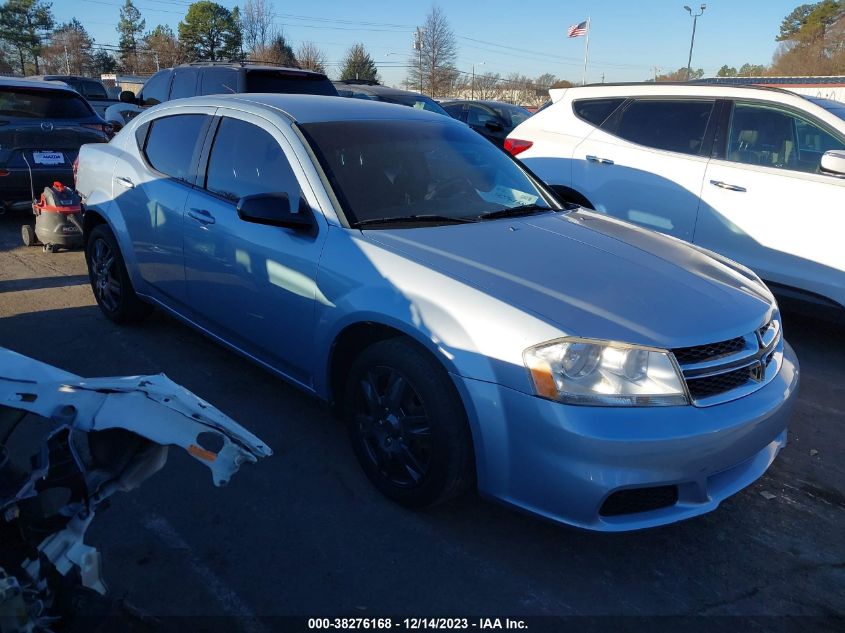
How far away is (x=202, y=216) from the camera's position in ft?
12.3

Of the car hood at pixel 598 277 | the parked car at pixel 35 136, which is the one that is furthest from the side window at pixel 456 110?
the car hood at pixel 598 277

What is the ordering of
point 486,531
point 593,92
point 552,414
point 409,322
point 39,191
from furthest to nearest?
point 39,191 < point 593,92 < point 486,531 < point 409,322 < point 552,414

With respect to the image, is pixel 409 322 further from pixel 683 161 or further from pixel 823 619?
pixel 683 161

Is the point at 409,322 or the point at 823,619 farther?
the point at 409,322

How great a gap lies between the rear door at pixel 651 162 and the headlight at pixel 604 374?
3.46 m

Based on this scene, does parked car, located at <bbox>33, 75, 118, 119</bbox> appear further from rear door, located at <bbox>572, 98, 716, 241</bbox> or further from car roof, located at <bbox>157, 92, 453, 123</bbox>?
car roof, located at <bbox>157, 92, 453, 123</bbox>

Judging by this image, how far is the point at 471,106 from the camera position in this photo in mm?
14156

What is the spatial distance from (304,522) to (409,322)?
0.99 metres

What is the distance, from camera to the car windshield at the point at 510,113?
13.5m

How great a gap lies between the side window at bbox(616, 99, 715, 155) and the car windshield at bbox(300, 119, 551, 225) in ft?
7.30

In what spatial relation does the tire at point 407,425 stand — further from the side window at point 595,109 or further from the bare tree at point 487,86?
the bare tree at point 487,86

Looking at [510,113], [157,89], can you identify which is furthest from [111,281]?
[510,113]

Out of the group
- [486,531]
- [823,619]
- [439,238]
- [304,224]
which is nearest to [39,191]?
[304,224]

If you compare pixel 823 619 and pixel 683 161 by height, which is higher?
pixel 683 161
